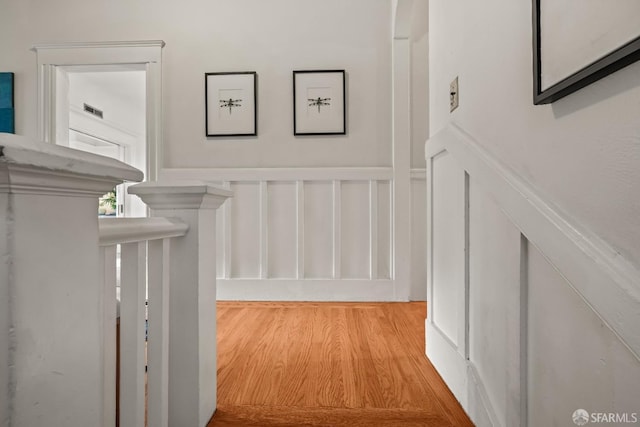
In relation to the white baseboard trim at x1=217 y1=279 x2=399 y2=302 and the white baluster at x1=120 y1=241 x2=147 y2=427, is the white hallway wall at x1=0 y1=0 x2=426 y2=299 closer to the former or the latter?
the white baseboard trim at x1=217 y1=279 x2=399 y2=302

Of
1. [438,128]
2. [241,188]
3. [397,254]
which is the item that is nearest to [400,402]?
[438,128]

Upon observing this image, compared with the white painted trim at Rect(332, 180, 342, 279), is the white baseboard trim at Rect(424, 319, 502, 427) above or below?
below

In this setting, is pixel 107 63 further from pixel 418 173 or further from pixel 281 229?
pixel 418 173

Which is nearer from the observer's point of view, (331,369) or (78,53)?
(331,369)

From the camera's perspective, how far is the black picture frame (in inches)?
19.6

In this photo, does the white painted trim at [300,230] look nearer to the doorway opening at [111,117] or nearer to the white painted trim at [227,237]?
the white painted trim at [227,237]

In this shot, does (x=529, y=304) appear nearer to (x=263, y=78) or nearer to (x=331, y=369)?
(x=331, y=369)

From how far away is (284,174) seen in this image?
2635 mm

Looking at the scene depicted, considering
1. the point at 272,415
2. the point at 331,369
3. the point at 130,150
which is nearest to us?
the point at 272,415

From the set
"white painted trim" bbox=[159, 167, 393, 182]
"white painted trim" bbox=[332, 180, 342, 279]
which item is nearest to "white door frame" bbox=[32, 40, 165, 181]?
"white painted trim" bbox=[159, 167, 393, 182]

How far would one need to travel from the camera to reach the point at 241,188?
8.76 feet

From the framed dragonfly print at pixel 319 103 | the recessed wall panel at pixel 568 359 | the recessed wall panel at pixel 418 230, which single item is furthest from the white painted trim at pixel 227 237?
the recessed wall panel at pixel 568 359

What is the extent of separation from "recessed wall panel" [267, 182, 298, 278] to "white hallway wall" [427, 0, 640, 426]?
137 cm

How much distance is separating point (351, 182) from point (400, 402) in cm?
168
